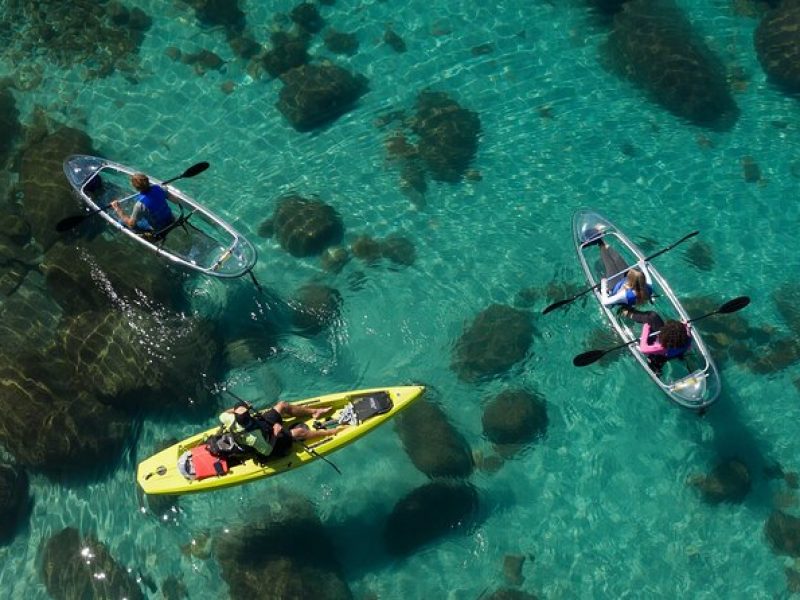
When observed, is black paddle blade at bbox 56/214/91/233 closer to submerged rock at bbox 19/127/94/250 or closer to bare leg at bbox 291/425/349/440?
submerged rock at bbox 19/127/94/250

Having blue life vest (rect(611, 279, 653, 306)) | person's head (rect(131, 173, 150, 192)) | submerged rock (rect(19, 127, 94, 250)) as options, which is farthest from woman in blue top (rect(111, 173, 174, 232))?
blue life vest (rect(611, 279, 653, 306))

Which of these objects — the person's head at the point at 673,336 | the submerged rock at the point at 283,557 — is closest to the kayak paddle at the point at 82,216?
the submerged rock at the point at 283,557

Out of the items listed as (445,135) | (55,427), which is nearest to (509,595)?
(55,427)

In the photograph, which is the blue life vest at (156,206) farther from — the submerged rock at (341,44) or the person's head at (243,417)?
the submerged rock at (341,44)

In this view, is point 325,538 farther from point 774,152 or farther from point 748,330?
point 774,152

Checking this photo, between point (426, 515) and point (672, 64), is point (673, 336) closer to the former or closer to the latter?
point (426, 515)

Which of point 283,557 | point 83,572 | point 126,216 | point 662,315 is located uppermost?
point 126,216

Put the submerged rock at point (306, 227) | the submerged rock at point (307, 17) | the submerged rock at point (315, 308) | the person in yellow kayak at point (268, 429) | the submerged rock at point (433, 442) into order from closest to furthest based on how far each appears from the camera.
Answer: the person in yellow kayak at point (268, 429)
the submerged rock at point (433, 442)
the submerged rock at point (315, 308)
the submerged rock at point (306, 227)
the submerged rock at point (307, 17)
